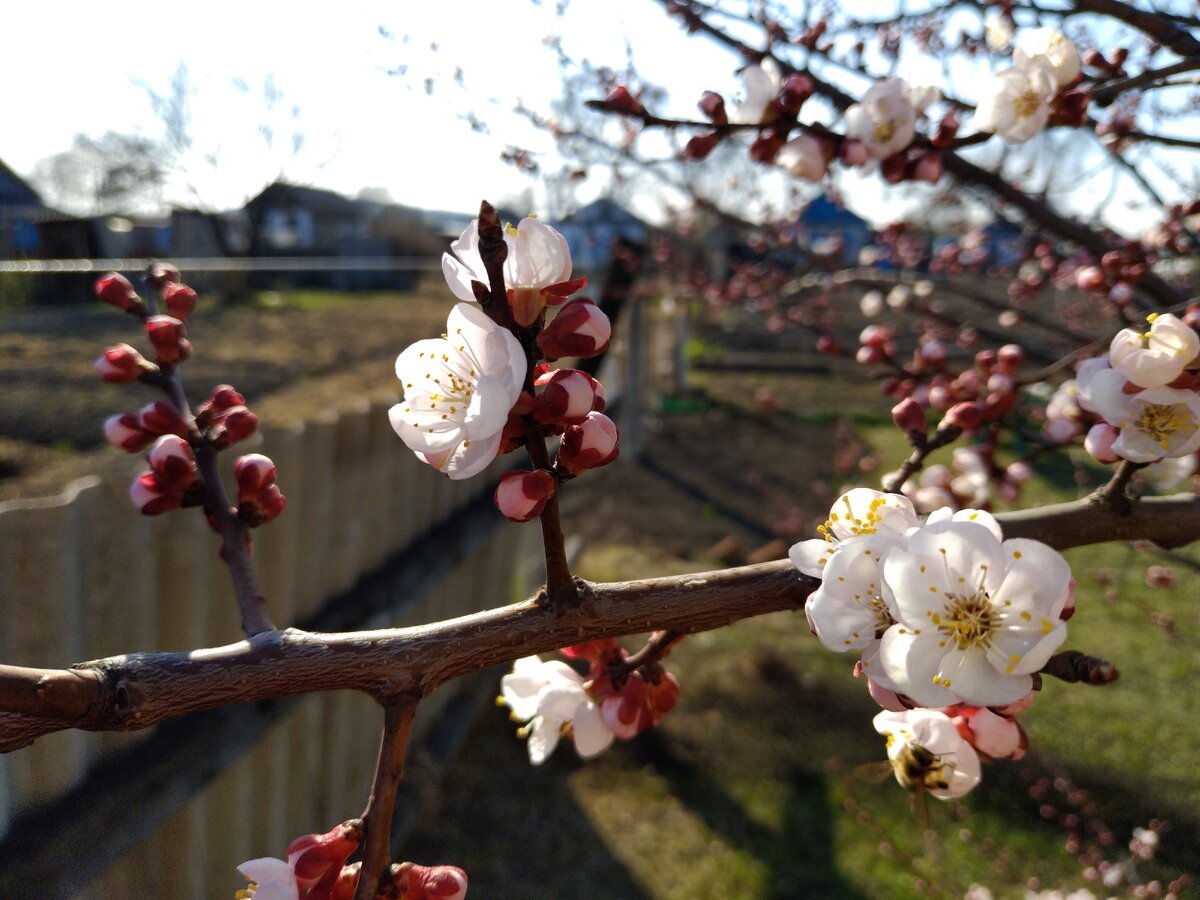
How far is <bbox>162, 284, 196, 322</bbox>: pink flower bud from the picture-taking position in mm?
1146

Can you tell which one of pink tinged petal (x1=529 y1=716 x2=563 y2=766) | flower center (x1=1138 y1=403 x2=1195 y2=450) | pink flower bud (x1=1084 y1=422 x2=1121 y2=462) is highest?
flower center (x1=1138 y1=403 x2=1195 y2=450)

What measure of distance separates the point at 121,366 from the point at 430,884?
77cm

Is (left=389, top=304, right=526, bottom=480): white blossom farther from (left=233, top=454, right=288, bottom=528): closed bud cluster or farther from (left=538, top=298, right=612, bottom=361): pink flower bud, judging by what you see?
(left=233, top=454, right=288, bottom=528): closed bud cluster

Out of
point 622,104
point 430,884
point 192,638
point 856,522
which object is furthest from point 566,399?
point 192,638

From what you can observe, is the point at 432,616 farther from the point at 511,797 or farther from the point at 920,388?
the point at 920,388

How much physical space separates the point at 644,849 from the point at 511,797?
0.61 meters

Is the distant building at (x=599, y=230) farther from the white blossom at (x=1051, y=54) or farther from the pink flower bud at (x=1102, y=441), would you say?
the pink flower bud at (x=1102, y=441)

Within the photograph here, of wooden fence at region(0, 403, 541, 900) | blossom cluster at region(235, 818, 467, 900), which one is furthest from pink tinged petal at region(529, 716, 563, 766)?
wooden fence at region(0, 403, 541, 900)

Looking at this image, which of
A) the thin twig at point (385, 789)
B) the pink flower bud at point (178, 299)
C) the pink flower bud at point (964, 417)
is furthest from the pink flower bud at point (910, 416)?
the pink flower bud at point (178, 299)

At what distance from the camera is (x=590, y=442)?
738 millimetres

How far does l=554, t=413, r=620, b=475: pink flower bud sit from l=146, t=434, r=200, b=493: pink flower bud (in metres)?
0.58

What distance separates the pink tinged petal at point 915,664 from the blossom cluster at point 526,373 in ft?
0.94

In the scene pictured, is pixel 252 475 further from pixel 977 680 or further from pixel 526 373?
pixel 977 680

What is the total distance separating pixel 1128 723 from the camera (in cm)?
340
